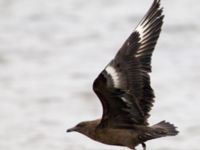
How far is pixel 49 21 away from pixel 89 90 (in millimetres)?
2835

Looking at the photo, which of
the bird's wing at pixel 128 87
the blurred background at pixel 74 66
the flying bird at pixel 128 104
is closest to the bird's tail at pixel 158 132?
the flying bird at pixel 128 104

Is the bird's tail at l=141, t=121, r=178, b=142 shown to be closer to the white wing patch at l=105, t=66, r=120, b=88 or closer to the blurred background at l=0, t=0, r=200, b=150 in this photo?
the white wing patch at l=105, t=66, r=120, b=88

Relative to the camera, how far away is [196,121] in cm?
1444

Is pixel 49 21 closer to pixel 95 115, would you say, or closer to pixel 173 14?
pixel 173 14

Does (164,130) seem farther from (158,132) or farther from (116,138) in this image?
(116,138)

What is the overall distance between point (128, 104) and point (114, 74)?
1.30 ft

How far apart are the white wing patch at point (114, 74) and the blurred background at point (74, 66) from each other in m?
4.20

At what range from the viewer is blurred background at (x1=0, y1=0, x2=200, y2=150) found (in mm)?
14453

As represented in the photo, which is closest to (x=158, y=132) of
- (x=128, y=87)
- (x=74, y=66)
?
(x=128, y=87)

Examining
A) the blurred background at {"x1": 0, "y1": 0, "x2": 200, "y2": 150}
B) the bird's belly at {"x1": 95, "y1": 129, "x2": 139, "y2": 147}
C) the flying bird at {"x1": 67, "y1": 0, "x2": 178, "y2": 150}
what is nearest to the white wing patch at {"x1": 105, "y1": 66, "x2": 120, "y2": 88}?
the flying bird at {"x1": 67, "y1": 0, "x2": 178, "y2": 150}

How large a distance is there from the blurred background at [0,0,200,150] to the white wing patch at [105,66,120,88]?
4.20 metres

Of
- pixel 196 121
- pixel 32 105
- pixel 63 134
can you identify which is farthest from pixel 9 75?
pixel 196 121

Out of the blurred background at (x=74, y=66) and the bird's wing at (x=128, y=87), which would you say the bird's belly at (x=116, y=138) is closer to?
the bird's wing at (x=128, y=87)

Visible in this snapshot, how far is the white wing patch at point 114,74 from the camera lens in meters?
9.30
